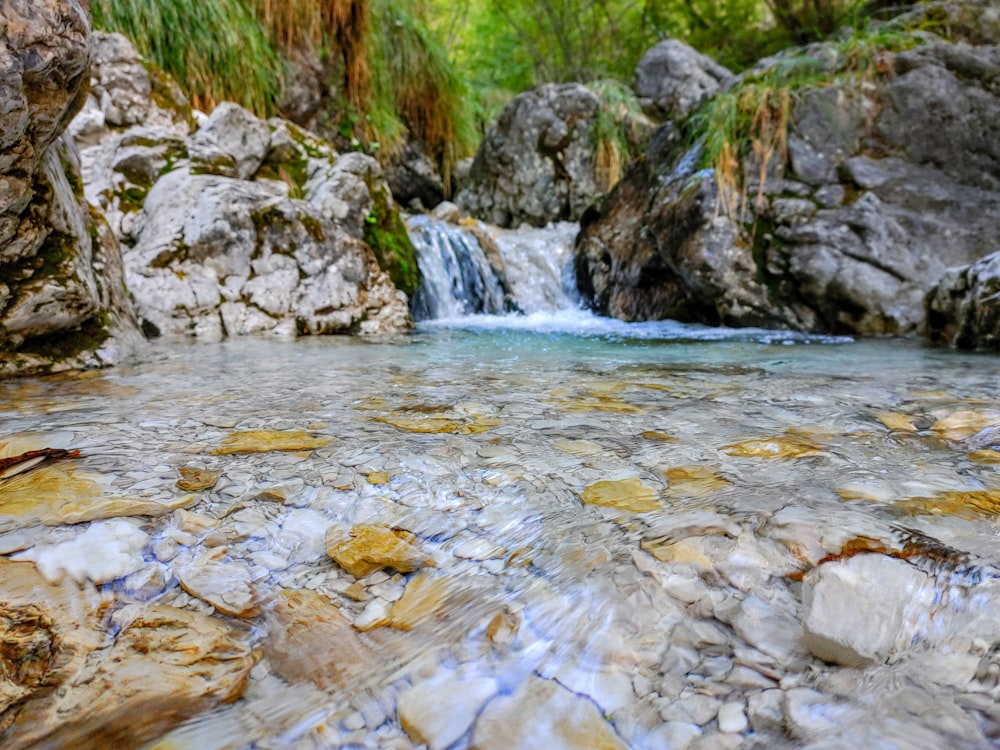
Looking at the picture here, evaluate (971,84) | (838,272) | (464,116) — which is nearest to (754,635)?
(838,272)

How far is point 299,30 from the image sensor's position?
6.45 m

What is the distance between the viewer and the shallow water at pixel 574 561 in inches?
23.0

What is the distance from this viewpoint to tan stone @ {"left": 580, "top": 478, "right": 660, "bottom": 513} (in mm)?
991

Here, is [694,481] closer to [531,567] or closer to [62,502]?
[531,567]

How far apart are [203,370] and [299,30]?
600 cm

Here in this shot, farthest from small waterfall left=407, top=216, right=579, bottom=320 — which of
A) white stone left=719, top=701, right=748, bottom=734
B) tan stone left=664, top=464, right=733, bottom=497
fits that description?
white stone left=719, top=701, right=748, bottom=734

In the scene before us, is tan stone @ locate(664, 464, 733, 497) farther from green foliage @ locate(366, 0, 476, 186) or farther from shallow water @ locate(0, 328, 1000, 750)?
green foliage @ locate(366, 0, 476, 186)

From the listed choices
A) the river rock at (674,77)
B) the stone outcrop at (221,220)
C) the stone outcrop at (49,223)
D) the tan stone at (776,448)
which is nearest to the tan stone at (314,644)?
the tan stone at (776,448)

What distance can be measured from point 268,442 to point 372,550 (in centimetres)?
59

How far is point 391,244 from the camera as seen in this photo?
16.6 feet

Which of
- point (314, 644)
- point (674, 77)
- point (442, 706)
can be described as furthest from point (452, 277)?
point (674, 77)

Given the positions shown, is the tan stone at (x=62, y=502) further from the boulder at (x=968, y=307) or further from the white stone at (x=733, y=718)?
the boulder at (x=968, y=307)

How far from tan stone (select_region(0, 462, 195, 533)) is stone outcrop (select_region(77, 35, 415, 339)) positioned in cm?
284

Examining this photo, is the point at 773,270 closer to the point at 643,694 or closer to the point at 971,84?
the point at 971,84
